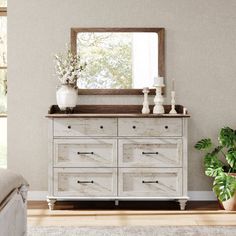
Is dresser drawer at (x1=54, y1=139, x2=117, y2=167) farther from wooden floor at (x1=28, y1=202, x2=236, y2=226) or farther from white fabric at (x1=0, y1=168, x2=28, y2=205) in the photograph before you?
white fabric at (x1=0, y1=168, x2=28, y2=205)

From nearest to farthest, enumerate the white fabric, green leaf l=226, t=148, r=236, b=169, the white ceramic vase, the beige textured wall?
1. the white fabric
2. green leaf l=226, t=148, r=236, b=169
3. the white ceramic vase
4. the beige textured wall

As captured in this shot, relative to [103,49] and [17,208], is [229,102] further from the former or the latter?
[17,208]

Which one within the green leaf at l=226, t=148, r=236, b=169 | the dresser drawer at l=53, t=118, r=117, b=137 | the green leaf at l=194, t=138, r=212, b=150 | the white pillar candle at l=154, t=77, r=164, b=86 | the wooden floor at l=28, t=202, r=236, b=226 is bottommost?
the wooden floor at l=28, t=202, r=236, b=226

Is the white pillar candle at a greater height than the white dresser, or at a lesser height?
greater

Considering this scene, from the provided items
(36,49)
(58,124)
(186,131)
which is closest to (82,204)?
(58,124)

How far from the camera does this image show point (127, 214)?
473cm

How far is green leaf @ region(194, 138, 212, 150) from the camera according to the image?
5073 millimetres

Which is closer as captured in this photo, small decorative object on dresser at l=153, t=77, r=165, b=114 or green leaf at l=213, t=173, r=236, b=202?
green leaf at l=213, t=173, r=236, b=202

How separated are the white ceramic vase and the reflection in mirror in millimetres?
295

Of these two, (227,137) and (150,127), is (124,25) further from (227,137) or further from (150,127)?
(227,137)

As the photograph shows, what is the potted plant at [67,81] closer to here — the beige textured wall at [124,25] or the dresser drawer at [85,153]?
the beige textured wall at [124,25]

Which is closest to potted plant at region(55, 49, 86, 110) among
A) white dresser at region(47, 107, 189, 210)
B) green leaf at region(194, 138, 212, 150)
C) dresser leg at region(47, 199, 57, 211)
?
white dresser at region(47, 107, 189, 210)

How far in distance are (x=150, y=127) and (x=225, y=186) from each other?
2.64 ft

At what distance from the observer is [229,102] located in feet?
17.4
